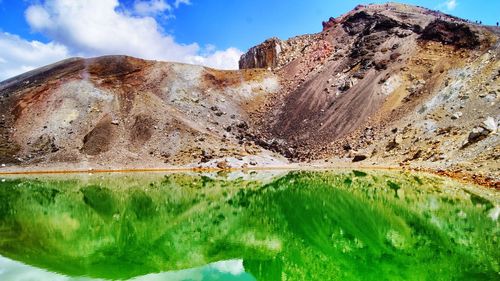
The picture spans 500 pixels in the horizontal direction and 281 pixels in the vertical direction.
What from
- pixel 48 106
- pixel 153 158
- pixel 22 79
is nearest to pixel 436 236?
pixel 153 158

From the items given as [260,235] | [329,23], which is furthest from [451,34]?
[260,235]

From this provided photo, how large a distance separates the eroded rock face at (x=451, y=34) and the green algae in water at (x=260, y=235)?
123 ft

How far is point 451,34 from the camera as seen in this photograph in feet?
205

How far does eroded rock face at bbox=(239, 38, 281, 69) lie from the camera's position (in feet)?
284

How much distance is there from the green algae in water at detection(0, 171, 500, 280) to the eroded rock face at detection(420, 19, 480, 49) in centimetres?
3760

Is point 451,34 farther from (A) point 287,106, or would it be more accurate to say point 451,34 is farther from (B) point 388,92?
(A) point 287,106

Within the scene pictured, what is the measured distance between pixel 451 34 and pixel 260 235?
188 feet

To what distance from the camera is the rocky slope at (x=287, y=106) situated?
4897cm

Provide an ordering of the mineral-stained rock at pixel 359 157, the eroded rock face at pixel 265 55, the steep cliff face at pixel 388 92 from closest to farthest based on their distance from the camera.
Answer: the steep cliff face at pixel 388 92 → the mineral-stained rock at pixel 359 157 → the eroded rock face at pixel 265 55

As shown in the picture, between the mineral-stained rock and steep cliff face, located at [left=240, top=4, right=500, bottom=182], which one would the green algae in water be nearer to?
steep cliff face, located at [left=240, top=4, right=500, bottom=182]

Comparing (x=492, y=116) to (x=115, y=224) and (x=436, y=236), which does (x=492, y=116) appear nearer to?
(x=436, y=236)

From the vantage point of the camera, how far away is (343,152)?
5400 cm

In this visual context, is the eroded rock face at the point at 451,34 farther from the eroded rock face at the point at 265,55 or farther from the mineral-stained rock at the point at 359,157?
the eroded rock face at the point at 265,55

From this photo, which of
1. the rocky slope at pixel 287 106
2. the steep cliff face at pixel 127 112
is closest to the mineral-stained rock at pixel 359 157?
the rocky slope at pixel 287 106
